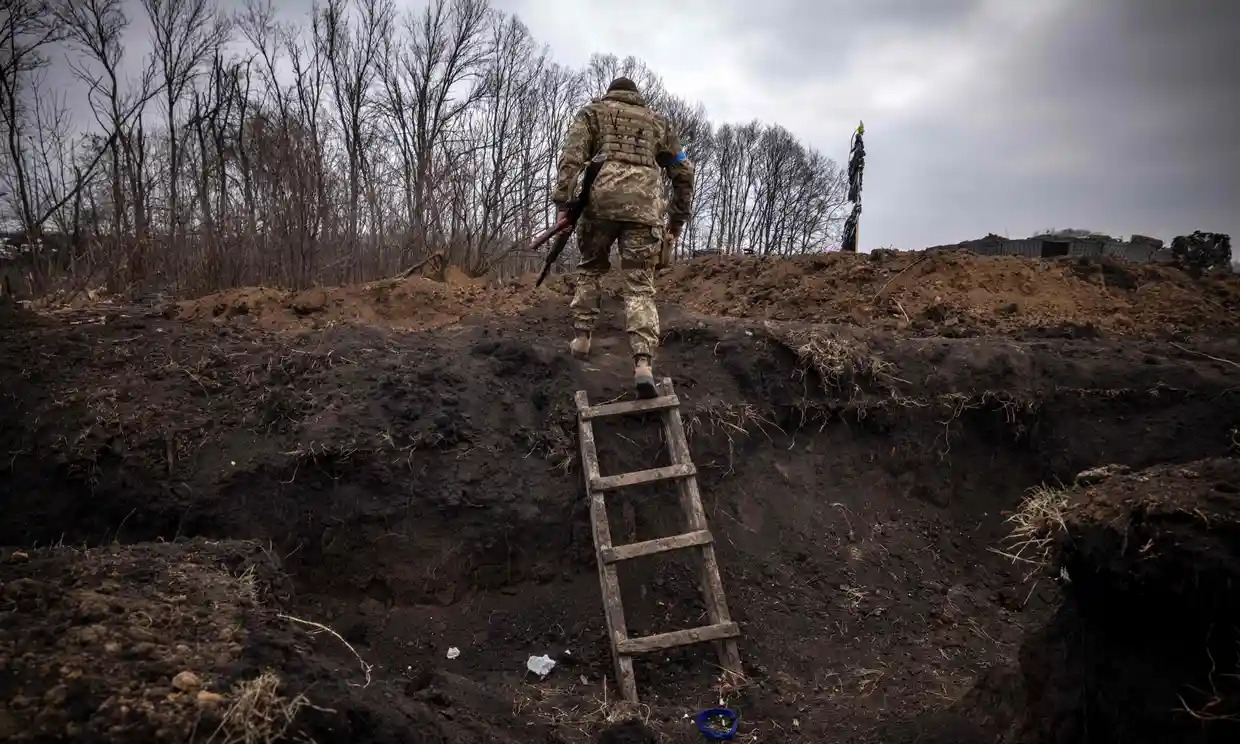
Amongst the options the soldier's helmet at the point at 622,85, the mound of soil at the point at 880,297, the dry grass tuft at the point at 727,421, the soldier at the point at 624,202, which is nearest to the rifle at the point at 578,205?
the soldier at the point at 624,202

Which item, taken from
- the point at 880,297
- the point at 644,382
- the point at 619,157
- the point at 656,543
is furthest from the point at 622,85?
the point at 880,297

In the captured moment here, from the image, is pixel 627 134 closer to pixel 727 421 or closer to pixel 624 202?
pixel 624 202

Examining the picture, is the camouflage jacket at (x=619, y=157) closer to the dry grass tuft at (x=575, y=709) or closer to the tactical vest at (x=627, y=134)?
the tactical vest at (x=627, y=134)

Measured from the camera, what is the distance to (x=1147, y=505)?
262cm

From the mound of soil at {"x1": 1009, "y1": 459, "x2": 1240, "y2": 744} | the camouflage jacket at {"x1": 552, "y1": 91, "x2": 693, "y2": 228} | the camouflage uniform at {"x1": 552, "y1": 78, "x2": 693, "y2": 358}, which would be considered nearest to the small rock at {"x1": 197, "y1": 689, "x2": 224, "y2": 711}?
the mound of soil at {"x1": 1009, "y1": 459, "x2": 1240, "y2": 744}

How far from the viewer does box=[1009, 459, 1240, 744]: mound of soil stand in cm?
239

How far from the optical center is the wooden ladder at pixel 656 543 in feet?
14.1

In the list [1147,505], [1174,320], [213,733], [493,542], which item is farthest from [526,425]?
[1174,320]

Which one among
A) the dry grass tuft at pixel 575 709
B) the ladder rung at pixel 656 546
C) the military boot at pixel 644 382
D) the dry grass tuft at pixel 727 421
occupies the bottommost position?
the dry grass tuft at pixel 575 709

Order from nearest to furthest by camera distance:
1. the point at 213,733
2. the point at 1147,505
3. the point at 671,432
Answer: the point at 213,733
the point at 1147,505
the point at 671,432

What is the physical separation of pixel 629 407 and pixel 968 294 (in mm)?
5223

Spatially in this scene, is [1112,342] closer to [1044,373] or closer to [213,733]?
[1044,373]

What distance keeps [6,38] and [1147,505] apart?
16343 mm

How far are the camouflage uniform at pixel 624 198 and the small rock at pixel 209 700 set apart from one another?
11.9 feet
